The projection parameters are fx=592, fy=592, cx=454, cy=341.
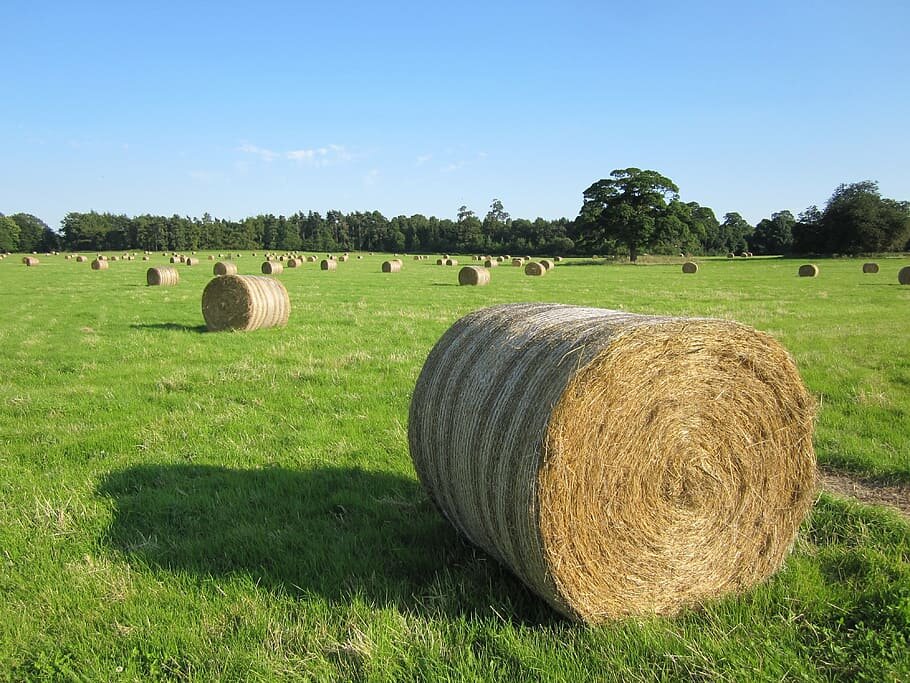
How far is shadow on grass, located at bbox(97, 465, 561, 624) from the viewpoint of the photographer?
383 cm

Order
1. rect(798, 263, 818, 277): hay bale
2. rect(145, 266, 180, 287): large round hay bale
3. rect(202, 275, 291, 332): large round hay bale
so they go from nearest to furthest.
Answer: rect(202, 275, 291, 332): large round hay bale, rect(145, 266, 180, 287): large round hay bale, rect(798, 263, 818, 277): hay bale

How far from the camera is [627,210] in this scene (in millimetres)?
71812

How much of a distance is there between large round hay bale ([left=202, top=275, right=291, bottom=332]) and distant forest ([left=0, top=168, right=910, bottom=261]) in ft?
206

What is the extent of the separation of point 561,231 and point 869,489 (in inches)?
5013

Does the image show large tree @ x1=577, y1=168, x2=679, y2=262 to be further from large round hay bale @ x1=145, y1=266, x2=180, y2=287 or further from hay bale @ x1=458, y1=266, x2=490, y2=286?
large round hay bale @ x1=145, y1=266, x2=180, y2=287

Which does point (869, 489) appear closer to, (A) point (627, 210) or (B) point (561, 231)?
(A) point (627, 210)

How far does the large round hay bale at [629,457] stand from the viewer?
338 centimetres

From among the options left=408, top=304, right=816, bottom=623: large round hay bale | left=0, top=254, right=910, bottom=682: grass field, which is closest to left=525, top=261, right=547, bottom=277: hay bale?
left=0, top=254, right=910, bottom=682: grass field

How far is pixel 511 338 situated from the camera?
4.10 meters

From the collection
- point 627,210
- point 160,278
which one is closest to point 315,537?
point 160,278

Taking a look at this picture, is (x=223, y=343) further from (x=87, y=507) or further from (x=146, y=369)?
(x=87, y=507)

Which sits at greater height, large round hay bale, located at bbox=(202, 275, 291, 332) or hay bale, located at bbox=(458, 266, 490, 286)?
hay bale, located at bbox=(458, 266, 490, 286)

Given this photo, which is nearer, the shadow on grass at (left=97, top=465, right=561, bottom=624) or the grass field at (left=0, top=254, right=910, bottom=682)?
the grass field at (left=0, top=254, right=910, bottom=682)

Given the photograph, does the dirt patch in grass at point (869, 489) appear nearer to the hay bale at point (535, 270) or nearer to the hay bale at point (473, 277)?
the hay bale at point (473, 277)
